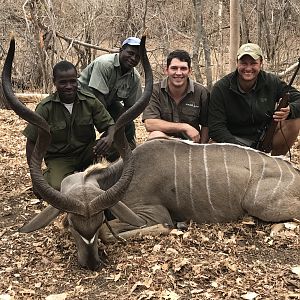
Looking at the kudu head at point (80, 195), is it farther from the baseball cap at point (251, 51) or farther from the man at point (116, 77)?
the man at point (116, 77)

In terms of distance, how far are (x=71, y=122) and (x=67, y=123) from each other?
36 mm

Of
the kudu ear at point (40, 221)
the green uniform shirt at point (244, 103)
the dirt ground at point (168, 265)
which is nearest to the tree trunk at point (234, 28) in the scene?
the green uniform shirt at point (244, 103)

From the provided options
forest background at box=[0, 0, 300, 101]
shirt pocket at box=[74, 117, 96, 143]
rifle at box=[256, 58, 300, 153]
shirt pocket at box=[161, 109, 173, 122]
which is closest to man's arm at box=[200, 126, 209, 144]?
shirt pocket at box=[161, 109, 173, 122]

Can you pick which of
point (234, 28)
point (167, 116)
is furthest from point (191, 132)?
point (234, 28)

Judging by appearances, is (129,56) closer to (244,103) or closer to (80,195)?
(244,103)

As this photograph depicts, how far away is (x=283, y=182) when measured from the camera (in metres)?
4.18

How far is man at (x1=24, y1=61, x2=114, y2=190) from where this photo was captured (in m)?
4.43

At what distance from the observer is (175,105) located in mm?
4965

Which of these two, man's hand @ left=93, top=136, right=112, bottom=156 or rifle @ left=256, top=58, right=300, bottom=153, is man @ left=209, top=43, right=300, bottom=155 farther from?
man's hand @ left=93, top=136, right=112, bottom=156

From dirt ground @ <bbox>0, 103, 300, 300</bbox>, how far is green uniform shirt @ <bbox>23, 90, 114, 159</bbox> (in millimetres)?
745

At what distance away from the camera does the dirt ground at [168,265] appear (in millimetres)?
3131

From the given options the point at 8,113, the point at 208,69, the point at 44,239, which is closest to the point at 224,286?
the point at 44,239

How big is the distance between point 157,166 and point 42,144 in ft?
3.22

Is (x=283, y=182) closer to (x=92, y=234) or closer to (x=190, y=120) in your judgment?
(x=190, y=120)
